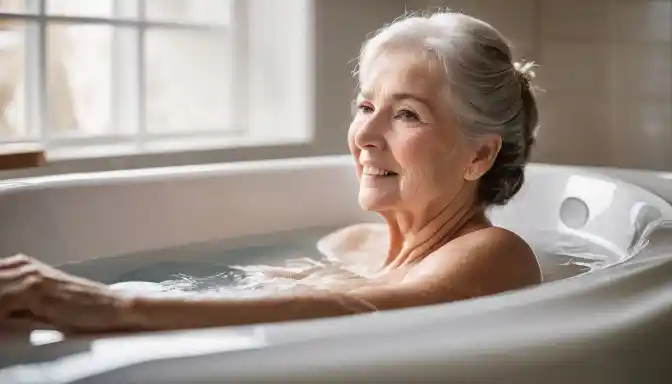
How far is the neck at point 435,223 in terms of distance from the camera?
4.66ft

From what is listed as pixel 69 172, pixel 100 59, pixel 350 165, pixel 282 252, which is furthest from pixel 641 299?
pixel 100 59

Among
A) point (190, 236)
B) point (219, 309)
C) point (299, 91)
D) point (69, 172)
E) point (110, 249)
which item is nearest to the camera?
point (219, 309)

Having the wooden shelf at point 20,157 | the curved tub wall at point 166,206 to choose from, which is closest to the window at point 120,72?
the curved tub wall at point 166,206

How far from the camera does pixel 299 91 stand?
2.62 m

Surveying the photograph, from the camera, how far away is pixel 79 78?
7.79ft

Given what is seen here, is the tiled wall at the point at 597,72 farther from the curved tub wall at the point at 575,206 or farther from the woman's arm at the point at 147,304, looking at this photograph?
the woman's arm at the point at 147,304

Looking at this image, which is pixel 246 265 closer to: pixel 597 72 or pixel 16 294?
pixel 16 294

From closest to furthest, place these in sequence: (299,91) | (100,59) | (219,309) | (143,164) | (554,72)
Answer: (219,309) < (143,164) < (100,59) < (299,91) < (554,72)

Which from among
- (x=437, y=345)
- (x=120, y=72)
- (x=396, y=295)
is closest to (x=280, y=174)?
(x=120, y=72)

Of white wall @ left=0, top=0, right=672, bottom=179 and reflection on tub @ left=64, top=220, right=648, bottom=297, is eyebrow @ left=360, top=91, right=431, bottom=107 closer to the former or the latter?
reflection on tub @ left=64, top=220, right=648, bottom=297

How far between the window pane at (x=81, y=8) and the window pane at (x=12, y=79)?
0.32 feet

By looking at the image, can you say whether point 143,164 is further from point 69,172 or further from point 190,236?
point 190,236

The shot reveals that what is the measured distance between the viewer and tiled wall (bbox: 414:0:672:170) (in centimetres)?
275

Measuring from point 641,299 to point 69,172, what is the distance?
149 centimetres
